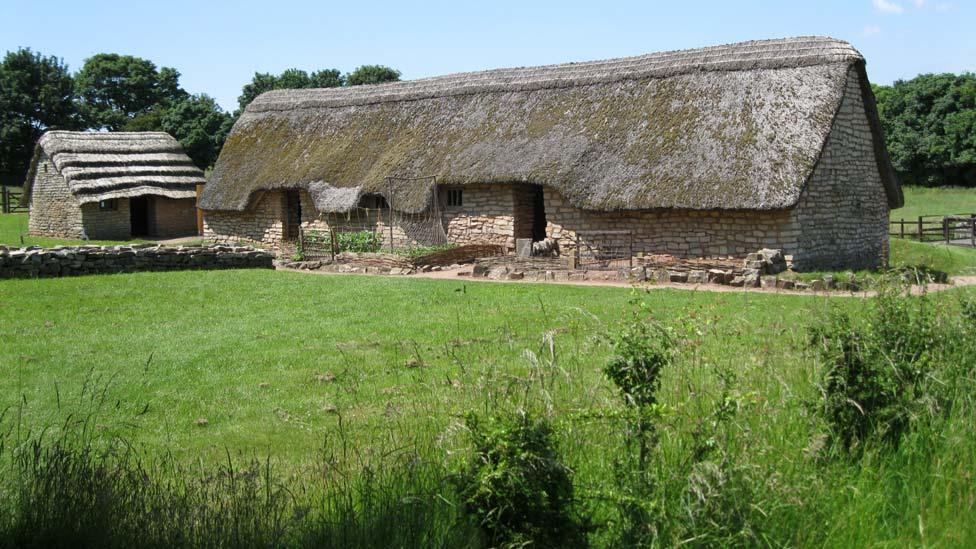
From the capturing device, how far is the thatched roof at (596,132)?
19.0 m

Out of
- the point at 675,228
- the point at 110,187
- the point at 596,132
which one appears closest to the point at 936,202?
the point at 596,132

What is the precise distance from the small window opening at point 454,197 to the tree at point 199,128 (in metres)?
24.8

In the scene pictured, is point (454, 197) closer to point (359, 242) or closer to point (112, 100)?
point (359, 242)

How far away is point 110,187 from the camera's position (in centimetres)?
3089

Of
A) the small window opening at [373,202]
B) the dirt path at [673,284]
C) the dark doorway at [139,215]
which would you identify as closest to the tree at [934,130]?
the dirt path at [673,284]

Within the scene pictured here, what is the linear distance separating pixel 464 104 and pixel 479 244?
5.34 metres

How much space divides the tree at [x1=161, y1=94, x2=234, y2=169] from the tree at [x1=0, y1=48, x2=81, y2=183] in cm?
894

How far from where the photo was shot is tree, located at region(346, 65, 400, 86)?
59406mm

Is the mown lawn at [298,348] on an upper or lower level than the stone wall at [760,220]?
lower

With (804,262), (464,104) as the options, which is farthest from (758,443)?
(464,104)

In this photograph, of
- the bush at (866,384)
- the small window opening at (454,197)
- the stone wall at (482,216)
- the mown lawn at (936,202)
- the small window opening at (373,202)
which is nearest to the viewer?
the bush at (866,384)

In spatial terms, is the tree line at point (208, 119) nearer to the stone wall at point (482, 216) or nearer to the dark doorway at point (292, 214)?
the dark doorway at point (292, 214)

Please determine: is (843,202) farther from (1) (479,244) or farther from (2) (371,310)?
(2) (371,310)

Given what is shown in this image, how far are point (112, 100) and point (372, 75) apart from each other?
1840 centimetres
